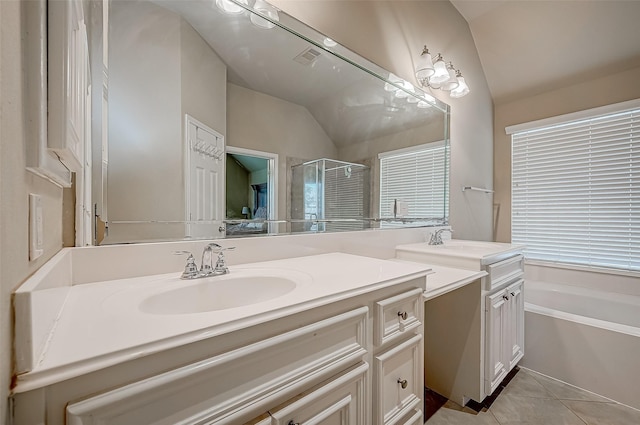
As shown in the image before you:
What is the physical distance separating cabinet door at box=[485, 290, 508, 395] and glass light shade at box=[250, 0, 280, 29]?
1752 mm

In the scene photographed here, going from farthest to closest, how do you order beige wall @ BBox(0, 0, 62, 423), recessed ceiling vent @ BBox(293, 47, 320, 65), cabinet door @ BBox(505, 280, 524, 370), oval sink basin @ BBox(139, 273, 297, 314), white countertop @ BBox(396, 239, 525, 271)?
cabinet door @ BBox(505, 280, 524, 370) < white countertop @ BBox(396, 239, 525, 271) < recessed ceiling vent @ BBox(293, 47, 320, 65) < oval sink basin @ BBox(139, 273, 297, 314) < beige wall @ BBox(0, 0, 62, 423)

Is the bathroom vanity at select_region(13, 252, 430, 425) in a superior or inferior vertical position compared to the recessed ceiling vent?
inferior

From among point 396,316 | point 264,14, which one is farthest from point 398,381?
point 264,14

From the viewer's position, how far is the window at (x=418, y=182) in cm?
182

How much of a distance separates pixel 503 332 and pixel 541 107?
2.22m

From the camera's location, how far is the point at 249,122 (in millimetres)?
1164

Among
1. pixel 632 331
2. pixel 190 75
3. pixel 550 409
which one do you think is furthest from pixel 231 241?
pixel 632 331

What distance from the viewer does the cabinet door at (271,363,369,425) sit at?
0.63 m

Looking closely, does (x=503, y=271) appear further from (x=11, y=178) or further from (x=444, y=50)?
(x=11, y=178)

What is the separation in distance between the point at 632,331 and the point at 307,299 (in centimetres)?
213

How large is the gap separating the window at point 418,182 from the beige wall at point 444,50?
0.14 metres

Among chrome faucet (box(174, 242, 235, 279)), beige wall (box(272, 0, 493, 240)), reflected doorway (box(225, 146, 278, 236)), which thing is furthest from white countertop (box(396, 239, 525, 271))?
chrome faucet (box(174, 242, 235, 279))

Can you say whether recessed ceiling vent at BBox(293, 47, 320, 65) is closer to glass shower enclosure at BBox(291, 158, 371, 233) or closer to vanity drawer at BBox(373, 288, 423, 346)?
glass shower enclosure at BBox(291, 158, 371, 233)

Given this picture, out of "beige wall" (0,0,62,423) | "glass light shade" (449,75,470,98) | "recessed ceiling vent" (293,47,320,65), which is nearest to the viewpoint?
"beige wall" (0,0,62,423)
